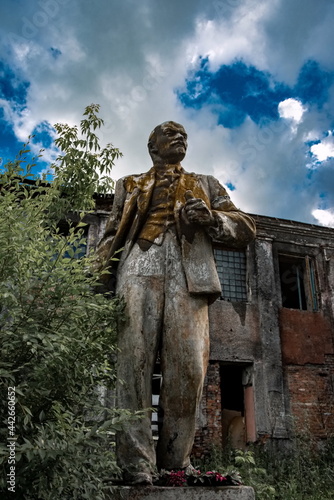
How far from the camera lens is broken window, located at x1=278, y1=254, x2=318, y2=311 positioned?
16234 millimetres

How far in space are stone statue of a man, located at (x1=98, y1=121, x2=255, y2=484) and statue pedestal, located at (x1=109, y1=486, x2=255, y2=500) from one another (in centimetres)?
8

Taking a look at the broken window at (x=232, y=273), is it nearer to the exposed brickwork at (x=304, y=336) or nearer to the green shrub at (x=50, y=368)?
the exposed brickwork at (x=304, y=336)

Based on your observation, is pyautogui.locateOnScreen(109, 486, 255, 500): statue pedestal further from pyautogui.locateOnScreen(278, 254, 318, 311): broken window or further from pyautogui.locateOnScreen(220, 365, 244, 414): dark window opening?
pyautogui.locateOnScreen(278, 254, 318, 311): broken window

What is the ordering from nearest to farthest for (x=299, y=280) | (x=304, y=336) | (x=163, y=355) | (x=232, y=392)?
(x=163, y=355), (x=304, y=336), (x=232, y=392), (x=299, y=280)

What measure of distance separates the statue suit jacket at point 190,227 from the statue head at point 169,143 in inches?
4.4

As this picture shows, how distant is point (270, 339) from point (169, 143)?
39.7 feet

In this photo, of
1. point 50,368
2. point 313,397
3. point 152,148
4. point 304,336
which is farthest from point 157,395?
point 50,368

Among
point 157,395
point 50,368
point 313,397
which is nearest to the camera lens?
point 50,368

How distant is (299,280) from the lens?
1659 cm

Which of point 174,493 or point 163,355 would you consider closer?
point 174,493

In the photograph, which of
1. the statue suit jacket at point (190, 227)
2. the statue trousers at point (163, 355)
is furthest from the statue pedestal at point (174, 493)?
the statue suit jacket at point (190, 227)

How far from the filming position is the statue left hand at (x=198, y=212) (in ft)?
10.6

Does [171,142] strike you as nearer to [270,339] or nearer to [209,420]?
[209,420]

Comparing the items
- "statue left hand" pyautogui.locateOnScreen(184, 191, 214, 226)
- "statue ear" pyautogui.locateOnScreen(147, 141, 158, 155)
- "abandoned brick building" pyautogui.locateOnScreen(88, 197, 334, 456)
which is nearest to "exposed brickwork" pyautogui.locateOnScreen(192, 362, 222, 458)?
"abandoned brick building" pyautogui.locateOnScreen(88, 197, 334, 456)
